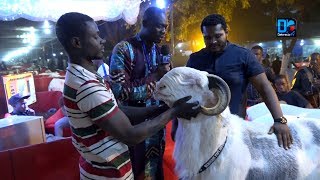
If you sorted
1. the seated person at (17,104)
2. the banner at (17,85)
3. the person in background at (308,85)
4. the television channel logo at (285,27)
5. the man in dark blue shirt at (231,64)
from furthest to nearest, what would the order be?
the television channel logo at (285,27)
the person in background at (308,85)
the banner at (17,85)
the seated person at (17,104)
the man in dark blue shirt at (231,64)

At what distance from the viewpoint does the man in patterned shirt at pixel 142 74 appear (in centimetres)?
291

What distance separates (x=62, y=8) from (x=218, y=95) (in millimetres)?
4369

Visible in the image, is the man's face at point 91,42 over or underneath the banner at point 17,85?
over

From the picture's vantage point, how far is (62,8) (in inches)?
233

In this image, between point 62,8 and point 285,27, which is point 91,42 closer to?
point 62,8

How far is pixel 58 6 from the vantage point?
19.2 ft

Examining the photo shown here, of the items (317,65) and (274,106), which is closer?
(274,106)

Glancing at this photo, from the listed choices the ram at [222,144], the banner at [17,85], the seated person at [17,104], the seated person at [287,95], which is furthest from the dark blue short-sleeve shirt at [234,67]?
the banner at [17,85]

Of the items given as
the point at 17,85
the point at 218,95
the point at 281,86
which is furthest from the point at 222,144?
the point at 17,85

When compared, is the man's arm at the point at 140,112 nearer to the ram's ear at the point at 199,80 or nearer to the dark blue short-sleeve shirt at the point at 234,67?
the ram's ear at the point at 199,80

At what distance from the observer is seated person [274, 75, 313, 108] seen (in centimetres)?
600

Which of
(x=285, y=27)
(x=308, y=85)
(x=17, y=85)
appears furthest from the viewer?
(x=285, y=27)

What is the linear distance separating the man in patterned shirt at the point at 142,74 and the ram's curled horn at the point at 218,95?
2.39 feet

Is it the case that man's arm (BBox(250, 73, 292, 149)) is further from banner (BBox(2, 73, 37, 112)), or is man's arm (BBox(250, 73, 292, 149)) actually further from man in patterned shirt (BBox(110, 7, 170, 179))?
banner (BBox(2, 73, 37, 112))
